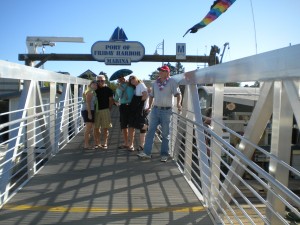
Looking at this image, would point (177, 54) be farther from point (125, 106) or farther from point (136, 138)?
point (125, 106)

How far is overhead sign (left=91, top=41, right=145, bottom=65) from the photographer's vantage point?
1270 cm

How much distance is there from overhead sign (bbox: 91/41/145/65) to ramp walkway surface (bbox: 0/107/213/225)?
6.24 m

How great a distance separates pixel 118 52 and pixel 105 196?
8.49 m

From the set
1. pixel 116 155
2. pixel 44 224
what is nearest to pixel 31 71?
pixel 44 224

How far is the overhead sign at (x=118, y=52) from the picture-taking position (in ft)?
41.7

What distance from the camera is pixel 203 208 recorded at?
451 centimetres

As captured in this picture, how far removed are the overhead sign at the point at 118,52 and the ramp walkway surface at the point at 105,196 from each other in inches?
246

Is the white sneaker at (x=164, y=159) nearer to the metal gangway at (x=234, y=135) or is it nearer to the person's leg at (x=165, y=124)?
the person's leg at (x=165, y=124)

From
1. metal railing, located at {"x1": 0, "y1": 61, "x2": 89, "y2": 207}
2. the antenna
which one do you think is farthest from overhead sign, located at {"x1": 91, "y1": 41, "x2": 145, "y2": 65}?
metal railing, located at {"x1": 0, "y1": 61, "x2": 89, "y2": 207}

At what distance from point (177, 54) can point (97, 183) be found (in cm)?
755

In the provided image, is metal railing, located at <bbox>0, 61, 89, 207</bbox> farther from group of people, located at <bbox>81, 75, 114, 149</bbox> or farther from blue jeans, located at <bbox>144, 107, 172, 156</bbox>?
blue jeans, located at <bbox>144, 107, 172, 156</bbox>

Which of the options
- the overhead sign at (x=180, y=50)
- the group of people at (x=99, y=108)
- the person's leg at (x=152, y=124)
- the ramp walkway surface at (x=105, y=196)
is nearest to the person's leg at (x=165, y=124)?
the person's leg at (x=152, y=124)

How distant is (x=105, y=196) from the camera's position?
15.9 ft

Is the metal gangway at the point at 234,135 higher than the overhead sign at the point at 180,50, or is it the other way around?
the overhead sign at the point at 180,50
